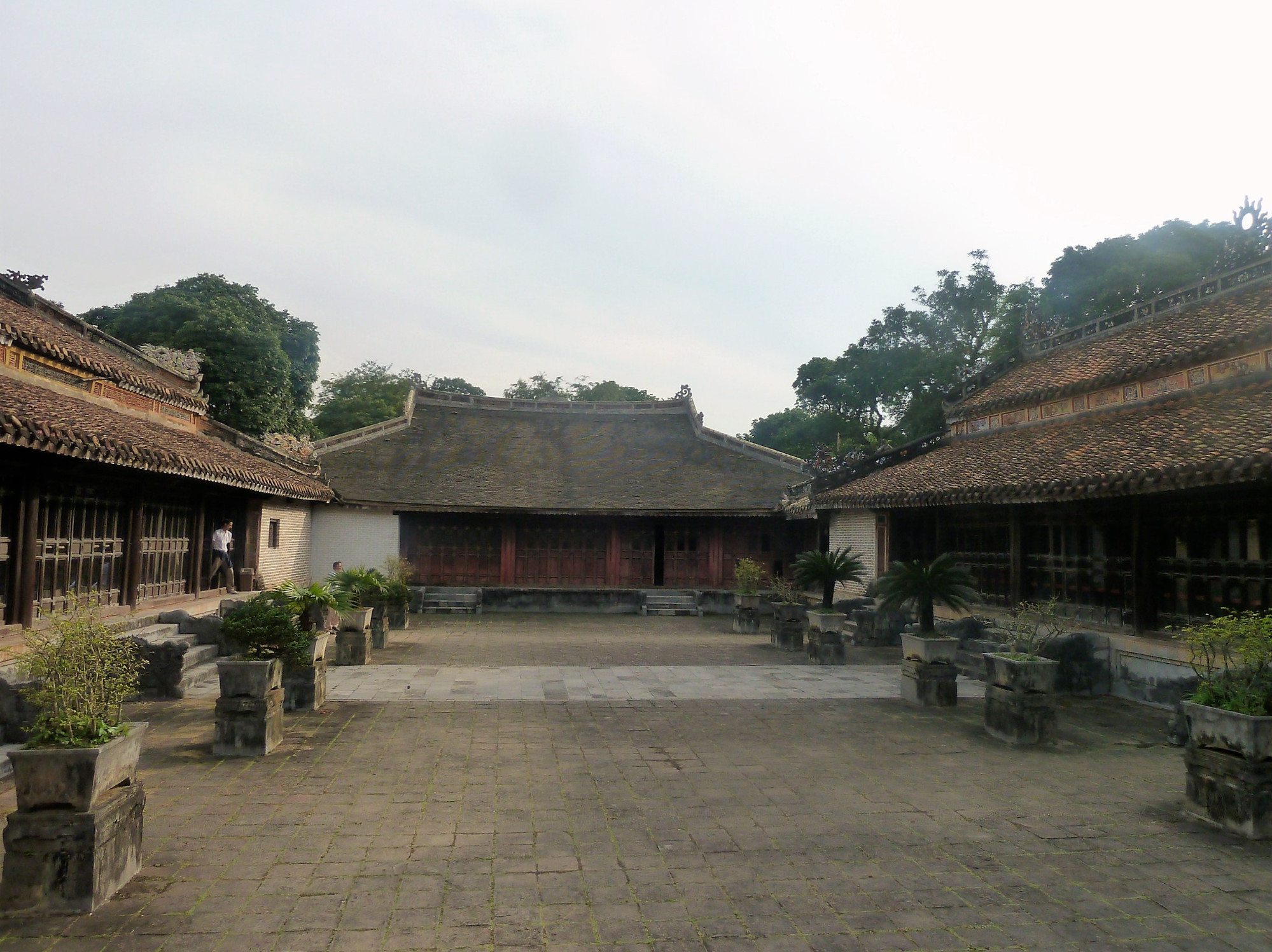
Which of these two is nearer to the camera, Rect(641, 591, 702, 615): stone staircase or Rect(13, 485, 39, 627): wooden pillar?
Rect(13, 485, 39, 627): wooden pillar

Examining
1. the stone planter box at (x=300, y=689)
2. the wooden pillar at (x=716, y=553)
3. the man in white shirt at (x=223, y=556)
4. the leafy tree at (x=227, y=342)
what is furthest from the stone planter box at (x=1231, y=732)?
the leafy tree at (x=227, y=342)

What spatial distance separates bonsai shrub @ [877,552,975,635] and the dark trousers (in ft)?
40.1

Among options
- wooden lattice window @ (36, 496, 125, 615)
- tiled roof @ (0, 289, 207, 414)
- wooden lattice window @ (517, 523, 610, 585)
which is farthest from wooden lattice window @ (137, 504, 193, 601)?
wooden lattice window @ (517, 523, 610, 585)

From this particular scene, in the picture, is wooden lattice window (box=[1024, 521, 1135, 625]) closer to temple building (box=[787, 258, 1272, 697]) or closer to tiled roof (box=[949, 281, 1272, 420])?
temple building (box=[787, 258, 1272, 697])

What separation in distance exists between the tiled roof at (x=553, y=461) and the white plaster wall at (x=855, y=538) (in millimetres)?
3035

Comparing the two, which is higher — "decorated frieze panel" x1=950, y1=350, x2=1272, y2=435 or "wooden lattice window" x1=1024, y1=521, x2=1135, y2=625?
"decorated frieze panel" x1=950, y1=350, x2=1272, y2=435

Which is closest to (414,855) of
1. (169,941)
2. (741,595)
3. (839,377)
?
(169,941)

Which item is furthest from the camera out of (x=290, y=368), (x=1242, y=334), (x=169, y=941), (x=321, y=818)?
(x=290, y=368)

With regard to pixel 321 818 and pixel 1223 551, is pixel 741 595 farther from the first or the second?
pixel 321 818

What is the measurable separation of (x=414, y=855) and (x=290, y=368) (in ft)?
105

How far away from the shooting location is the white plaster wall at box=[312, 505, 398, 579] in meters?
23.7

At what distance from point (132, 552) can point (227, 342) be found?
21.5 metres

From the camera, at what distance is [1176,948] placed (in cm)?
423

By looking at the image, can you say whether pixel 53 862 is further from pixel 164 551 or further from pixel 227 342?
pixel 227 342
